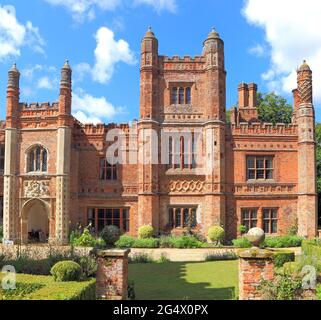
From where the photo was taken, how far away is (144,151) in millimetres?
26516

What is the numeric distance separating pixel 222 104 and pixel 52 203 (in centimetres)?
1336

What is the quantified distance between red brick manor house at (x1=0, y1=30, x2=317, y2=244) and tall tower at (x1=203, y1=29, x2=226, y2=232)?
0.22 ft

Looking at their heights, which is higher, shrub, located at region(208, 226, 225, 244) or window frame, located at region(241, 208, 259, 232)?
window frame, located at region(241, 208, 259, 232)

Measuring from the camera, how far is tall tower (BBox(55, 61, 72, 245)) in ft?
85.3

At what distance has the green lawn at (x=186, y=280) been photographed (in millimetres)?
11453

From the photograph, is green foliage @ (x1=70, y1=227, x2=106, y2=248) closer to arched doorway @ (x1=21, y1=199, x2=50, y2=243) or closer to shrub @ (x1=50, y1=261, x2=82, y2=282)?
arched doorway @ (x1=21, y1=199, x2=50, y2=243)

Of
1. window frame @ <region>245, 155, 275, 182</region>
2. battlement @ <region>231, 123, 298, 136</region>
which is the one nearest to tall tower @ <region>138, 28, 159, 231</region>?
battlement @ <region>231, 123, 298, 136</region>

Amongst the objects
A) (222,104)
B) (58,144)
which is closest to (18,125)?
(58,144)

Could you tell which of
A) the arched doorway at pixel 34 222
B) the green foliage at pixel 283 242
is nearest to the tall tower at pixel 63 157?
the arched doorway at pixel 34 222

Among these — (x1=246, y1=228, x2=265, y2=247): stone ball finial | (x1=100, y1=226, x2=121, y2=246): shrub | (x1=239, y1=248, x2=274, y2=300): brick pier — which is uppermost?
(x1=246, y1=228, x2=265, y2=247): stone ball finial

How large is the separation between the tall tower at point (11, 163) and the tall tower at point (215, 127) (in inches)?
512

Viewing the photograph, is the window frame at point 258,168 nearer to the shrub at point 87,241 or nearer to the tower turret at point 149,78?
the tower turret at point 149,78
